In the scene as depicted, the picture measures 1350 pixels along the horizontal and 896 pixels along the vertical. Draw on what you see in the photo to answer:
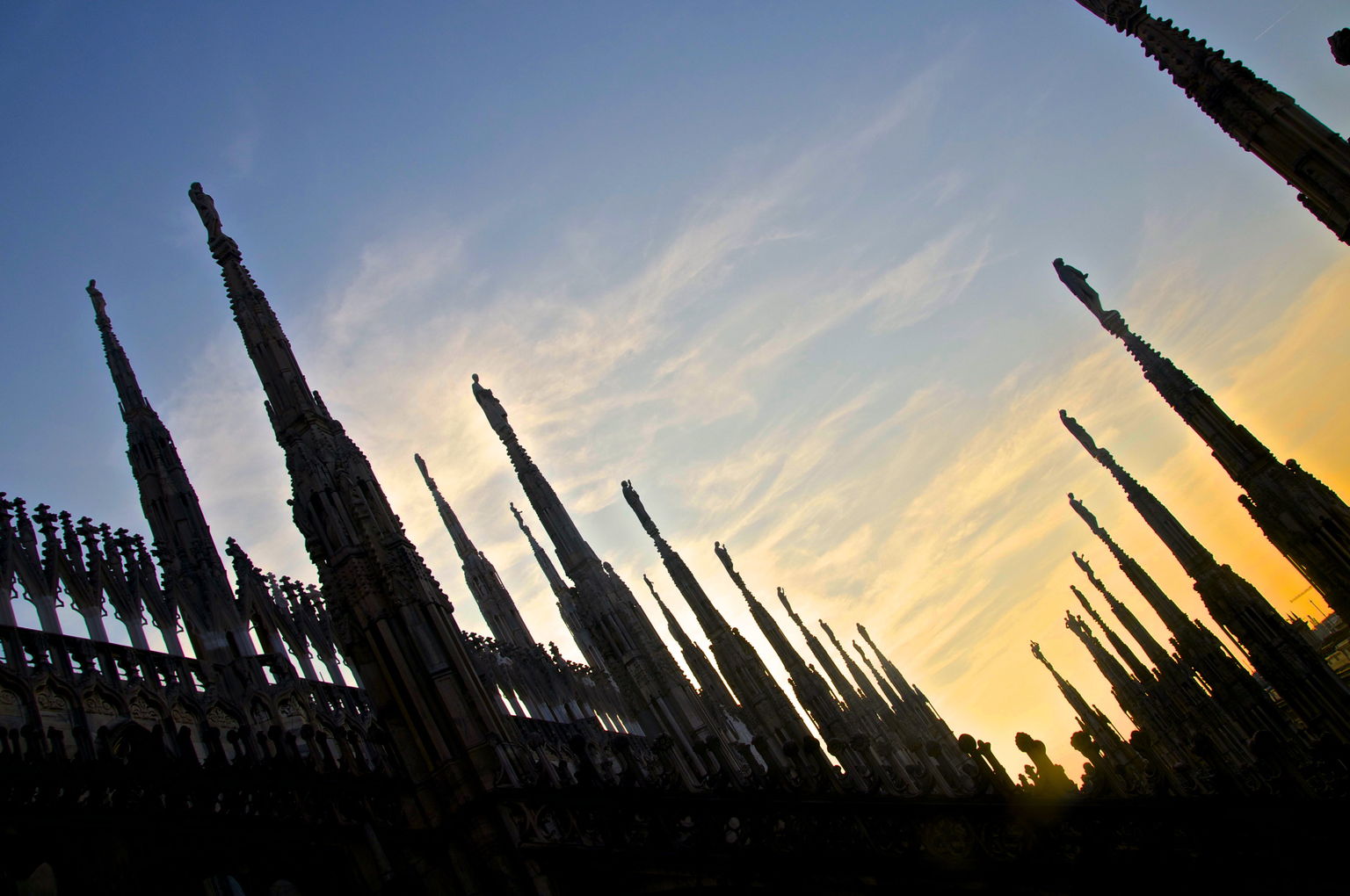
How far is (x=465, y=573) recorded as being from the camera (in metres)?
44.1

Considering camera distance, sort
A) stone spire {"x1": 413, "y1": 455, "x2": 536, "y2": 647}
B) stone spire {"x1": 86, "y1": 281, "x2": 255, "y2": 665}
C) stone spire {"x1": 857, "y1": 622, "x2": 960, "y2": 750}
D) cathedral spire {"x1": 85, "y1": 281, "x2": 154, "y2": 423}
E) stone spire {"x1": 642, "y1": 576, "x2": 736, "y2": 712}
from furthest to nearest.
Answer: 1. stone spire {"x1": 857, "y1": 622, "x2": 960, "y2": 750}
2. stone spire {"x1": 413, "y1": 455, "x2": 536, "y2": 647}
3. stone spire {"x1": 642, "y1": 576, "x2": 736, "y2": 712}
4. cathedral spire {"x1": 85, "y1": 281, "x2": 154, "y2": 423}
5. stone spire {"x1": 86, "y1": 281, "x2": 255, "y2": 665}

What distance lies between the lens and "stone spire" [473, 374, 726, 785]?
88.7 ft

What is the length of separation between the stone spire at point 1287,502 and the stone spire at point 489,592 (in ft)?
92.5

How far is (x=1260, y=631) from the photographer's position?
28938mm

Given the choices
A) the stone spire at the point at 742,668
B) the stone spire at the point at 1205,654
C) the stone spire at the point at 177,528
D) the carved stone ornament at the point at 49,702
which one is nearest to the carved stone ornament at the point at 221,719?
the stone spire at the point at 177,528

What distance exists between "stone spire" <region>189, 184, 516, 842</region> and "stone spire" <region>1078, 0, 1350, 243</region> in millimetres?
17955

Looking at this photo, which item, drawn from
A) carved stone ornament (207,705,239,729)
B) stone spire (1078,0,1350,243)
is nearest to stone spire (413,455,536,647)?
carved stone ornament (207,705,239,729)

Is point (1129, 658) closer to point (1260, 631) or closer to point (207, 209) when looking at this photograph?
point (1260, 631)

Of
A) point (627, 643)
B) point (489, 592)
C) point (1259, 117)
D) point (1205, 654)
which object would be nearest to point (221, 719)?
point (627, 643)

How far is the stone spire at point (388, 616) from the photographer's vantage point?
10.1m

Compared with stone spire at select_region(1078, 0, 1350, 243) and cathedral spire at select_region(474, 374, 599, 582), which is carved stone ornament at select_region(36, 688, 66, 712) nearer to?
cathedral spire at select_region(474, 374, 599, 582)

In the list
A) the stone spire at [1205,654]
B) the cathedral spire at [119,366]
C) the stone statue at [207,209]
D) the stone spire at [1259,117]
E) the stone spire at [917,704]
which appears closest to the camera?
A: the stone statue at [207,209]

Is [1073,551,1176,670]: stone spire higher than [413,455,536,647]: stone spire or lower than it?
lower

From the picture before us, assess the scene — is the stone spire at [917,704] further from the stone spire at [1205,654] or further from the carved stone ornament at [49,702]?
the carved stone ornament at [49,702]
